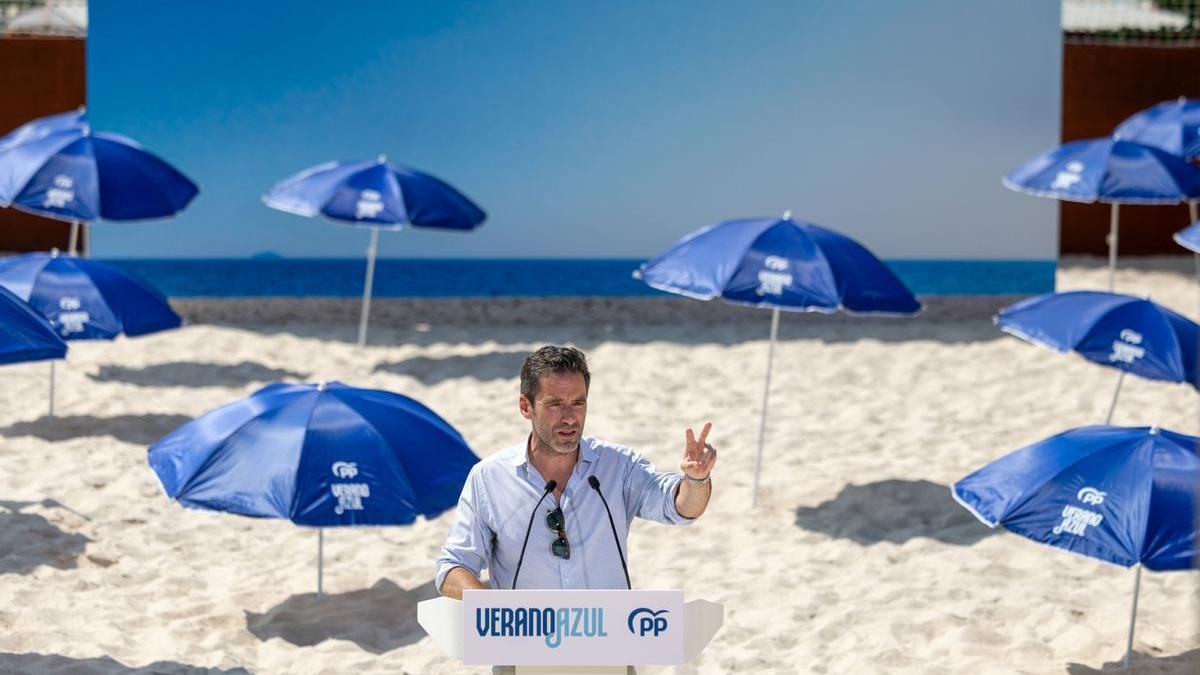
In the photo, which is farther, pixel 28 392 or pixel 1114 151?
pixel 1114 151

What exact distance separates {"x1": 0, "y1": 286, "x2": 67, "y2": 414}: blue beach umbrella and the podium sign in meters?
3.68

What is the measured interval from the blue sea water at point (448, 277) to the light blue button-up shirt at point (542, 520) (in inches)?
315

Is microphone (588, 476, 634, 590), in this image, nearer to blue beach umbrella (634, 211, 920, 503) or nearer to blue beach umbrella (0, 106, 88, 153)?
blue beach umbrella (634, 211, 920, 503)

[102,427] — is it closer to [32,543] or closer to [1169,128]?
[32,543]

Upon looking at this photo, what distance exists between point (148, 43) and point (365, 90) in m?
1.82

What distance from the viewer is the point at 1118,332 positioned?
24.1 feet

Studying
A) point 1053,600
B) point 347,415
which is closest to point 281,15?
point 347,415

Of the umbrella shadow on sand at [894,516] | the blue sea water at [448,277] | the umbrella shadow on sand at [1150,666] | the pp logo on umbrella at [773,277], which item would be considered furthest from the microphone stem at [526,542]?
the blue sea water at [448,277]

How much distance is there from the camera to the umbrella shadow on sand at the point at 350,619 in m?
5.89

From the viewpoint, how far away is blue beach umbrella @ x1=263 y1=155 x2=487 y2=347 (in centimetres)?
1022

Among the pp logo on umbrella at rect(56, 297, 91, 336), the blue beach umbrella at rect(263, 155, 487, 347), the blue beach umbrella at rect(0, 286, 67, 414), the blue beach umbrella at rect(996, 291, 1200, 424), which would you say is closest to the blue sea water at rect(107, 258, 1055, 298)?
the blue beach umbrella at rect(263, 155, 487, 347)

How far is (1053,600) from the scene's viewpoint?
6.32 meters

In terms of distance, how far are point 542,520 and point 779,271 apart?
419 cm

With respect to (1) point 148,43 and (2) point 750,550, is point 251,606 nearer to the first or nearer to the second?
(2) point 750,550
